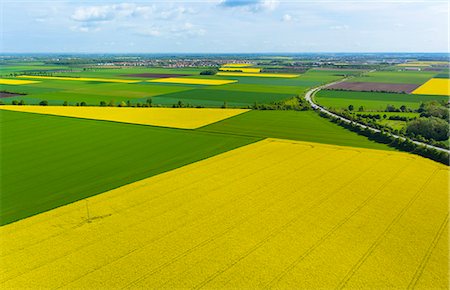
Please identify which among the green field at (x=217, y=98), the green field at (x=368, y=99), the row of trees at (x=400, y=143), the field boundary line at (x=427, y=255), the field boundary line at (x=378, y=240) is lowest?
the field boundary line at (x=427, y=255)

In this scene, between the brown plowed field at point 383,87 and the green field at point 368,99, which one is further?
the brown plowed field at point 383,87

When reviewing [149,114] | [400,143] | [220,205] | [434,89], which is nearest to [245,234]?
[220,205]

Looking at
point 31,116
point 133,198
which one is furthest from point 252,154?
point 31,116

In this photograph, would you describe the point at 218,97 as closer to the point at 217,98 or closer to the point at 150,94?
the point at 217,98

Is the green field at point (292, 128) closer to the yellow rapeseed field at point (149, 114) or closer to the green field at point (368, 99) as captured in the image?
the yellow rapeseed field at point (149, 114)

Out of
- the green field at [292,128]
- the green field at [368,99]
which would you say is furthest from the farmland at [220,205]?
the green field at [368,99]
